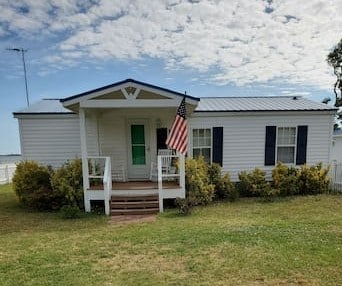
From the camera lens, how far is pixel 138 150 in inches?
428

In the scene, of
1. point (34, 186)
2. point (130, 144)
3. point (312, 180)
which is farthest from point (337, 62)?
point (34, 186)

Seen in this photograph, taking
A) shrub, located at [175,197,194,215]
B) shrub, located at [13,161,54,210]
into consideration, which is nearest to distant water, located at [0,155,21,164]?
shrub, located at [13,161,54,210]

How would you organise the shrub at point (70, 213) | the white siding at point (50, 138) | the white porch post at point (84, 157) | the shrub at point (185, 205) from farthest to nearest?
the white siding at point (50, 138)
the white porch post at point (84, 157)
the shrub at point (185, 205)
the shrub at point (70, 213)

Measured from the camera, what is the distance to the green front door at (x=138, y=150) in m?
10.9

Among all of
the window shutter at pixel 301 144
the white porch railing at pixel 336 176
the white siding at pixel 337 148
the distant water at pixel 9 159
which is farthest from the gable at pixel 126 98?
the distant water at pixel 9 159

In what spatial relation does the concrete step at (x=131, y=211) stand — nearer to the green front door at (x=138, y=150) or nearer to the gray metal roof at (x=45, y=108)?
the green front door at (x=138, y=150)

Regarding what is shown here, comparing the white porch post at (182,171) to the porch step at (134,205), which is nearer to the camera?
the porch step at (134,205)

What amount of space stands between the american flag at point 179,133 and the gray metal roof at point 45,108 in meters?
5.08

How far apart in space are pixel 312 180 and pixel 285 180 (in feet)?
3.55

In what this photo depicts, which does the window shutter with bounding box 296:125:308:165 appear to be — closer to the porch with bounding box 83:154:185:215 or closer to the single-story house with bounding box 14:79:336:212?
the single-story house with bounding box 14:79:336:212

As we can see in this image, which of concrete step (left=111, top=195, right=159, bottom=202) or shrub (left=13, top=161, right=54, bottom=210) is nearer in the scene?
concrete step (left=111, top=195, right=159, bottom=202)

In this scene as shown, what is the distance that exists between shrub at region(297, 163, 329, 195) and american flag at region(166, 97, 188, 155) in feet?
17.2

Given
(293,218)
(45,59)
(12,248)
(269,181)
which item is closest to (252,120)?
(269,181)

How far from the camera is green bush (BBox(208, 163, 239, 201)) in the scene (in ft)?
32.5
